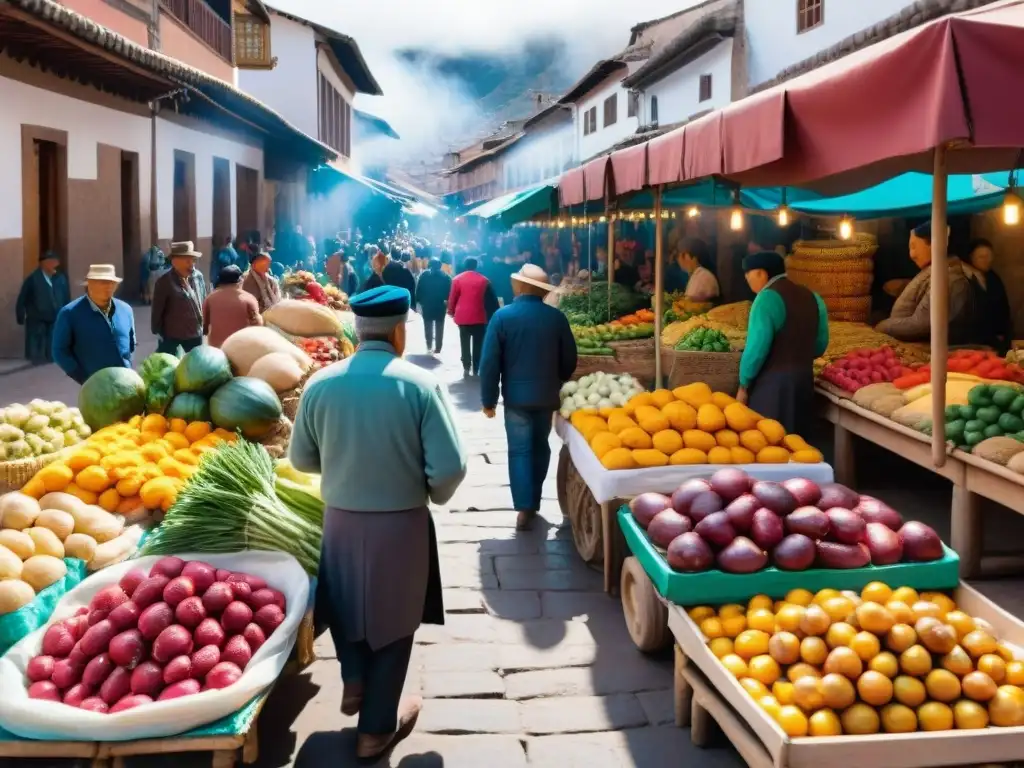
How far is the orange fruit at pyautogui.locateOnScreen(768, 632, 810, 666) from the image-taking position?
11.3 feet

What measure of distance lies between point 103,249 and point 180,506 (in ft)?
40.2

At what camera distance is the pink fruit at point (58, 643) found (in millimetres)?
3432

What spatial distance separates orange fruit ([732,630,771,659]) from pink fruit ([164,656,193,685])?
190cm

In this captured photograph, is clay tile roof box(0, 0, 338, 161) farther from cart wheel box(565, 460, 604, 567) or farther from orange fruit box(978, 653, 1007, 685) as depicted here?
orange fruit box(978, 653, 1007, 685)

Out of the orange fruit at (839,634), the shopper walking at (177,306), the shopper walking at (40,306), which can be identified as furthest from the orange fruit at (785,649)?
the shopper walking at (40,306)

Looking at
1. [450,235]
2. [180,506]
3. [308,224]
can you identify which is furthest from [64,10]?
[450,235]

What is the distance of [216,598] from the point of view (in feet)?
11.7

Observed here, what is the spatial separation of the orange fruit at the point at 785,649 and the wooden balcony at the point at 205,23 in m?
18.6

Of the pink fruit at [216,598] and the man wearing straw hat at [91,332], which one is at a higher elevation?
the man wearing straw hat at [91,332]

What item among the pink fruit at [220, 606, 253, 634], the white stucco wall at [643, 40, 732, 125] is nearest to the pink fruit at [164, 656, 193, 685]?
the pink fruit at [220, 606, 253, 634]

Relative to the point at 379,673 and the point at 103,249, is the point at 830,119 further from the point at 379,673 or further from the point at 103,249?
the point at 103,249

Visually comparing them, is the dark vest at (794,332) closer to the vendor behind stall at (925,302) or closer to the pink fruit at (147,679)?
the vendor behind stall at (925,302)

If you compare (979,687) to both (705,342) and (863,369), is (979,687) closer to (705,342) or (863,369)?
(863,369)

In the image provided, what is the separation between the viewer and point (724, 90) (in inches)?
784
